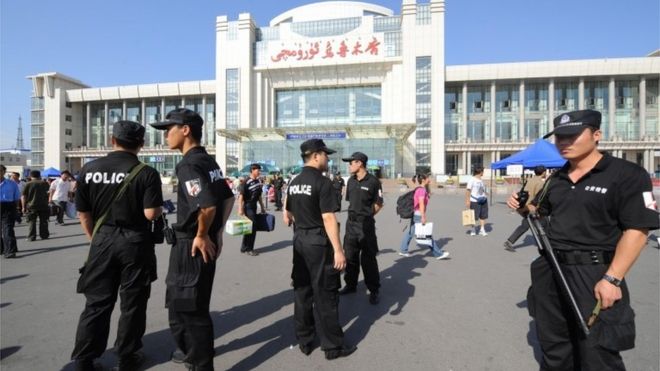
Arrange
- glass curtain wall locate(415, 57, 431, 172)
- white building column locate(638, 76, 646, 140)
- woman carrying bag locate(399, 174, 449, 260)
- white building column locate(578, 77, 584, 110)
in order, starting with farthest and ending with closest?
white building column locate(578, 77, 584, 110) < white building column locate(638, 76, 646, 140) < glass curtain wall locate(415, 57, 431, 172) < woman carrying bag locate(399, 174, 449, 260)

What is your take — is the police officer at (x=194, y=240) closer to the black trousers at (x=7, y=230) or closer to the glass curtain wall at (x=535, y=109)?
the black trousers at (x=7, y=230)

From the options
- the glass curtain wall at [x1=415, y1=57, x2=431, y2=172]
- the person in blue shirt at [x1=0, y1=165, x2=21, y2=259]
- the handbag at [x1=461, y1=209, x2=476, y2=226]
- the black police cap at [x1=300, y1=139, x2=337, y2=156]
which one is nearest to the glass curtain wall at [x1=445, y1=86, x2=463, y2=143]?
the glass curtain wall at [x1=415, y1=57, x2=431, y2=172]

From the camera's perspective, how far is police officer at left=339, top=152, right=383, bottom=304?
4398 millimetres

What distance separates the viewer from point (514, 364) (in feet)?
9.43

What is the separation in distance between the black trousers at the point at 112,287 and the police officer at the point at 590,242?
3004mm

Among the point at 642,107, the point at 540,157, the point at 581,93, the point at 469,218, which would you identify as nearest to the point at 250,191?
the point at 469,218

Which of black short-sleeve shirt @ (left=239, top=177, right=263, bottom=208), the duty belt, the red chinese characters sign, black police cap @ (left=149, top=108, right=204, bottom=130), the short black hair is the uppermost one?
the red chinese characters sign

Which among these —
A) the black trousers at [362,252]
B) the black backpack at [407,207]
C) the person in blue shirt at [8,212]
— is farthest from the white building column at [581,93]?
the person in blue shirt at [8,212]

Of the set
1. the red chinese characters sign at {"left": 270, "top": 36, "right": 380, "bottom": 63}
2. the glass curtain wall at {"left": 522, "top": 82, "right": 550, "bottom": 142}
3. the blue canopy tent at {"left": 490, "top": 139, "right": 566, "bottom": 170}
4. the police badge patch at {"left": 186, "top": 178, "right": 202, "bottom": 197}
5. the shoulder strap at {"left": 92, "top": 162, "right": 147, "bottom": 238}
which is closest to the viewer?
the police badge patch at {"left": 186, "top": 178, "right": 202, "bottom": 197}

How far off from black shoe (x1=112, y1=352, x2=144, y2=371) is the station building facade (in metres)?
41.9

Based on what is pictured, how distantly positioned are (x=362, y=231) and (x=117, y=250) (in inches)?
110

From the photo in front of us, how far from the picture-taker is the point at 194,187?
2.42m

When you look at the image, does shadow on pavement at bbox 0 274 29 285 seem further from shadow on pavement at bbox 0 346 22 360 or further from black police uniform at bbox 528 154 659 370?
black police uniform at bbox 528 154 659 370

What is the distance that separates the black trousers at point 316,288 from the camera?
2.99 metres
